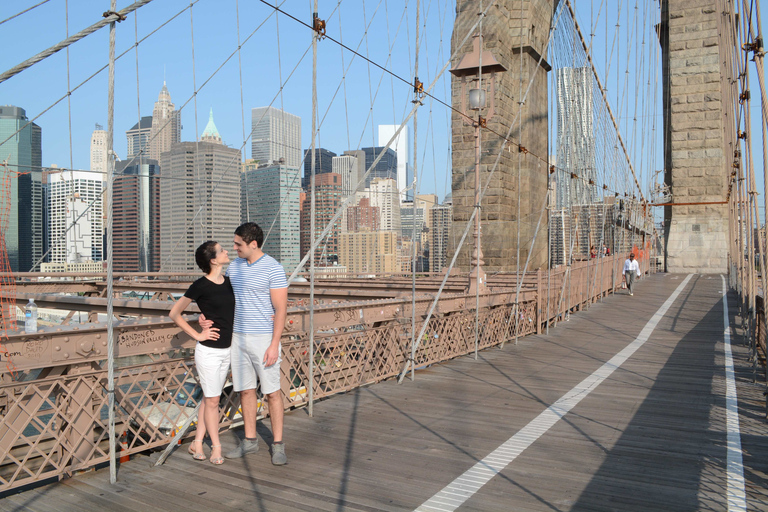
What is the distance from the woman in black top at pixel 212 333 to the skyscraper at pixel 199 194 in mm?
8079

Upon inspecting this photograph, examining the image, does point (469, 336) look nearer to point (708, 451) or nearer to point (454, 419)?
point (454, 419)

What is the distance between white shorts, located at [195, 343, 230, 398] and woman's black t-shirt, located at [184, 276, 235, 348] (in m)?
0.05

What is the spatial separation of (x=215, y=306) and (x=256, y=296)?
303 mm

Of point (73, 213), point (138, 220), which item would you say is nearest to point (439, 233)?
point (138, 220)

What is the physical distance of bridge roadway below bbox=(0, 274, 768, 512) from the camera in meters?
3.97

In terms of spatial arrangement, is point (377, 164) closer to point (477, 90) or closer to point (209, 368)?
point (477, 90)

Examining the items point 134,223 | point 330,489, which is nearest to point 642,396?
point 330,489

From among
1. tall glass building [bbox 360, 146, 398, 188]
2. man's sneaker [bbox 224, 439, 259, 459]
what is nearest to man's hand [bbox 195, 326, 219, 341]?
man's sneaker [bbox 224, 439, 259, 459]

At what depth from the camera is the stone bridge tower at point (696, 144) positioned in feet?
112

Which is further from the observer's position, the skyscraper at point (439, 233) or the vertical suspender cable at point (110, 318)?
the skyscraper at point (439, 233)

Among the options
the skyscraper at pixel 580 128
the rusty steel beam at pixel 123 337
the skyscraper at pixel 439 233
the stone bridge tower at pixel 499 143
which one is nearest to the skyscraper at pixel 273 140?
the stone bridge tower at pixel 499 143

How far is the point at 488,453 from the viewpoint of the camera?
495 centimetres

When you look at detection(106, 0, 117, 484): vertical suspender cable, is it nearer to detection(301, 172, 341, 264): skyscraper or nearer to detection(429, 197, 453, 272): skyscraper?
detection(301, 172, 341, 264): skyscraper

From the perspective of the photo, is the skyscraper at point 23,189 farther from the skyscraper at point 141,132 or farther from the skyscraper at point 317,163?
the skyscraper at point 317,163
